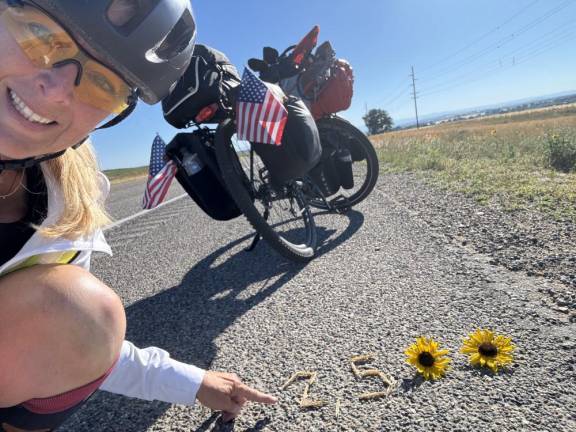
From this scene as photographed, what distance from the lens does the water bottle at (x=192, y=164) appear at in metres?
2.46

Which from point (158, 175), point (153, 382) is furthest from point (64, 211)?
point (158, 175)

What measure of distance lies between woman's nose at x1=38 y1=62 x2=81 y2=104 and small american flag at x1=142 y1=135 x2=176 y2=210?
157cm

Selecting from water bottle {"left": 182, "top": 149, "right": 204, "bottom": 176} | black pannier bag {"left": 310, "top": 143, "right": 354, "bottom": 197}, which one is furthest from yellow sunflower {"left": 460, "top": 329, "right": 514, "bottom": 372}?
black pannier bag {"left": 310, "top": 143, "right": 354, "bottom": 197}

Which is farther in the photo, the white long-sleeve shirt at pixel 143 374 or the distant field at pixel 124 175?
the distant field at pixel 124 175

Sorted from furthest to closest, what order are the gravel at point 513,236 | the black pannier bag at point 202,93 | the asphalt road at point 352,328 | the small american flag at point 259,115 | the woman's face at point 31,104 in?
the black pannier bag at point 202,93 → the small american flag at point 259,115 → the gravel at point 513,236 → the asphalt road at point 352,328 → the woman's face at point 31,104

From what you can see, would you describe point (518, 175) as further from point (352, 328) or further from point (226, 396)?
point (226, 396)

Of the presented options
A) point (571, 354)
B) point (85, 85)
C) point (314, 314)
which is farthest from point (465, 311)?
point (85, 85)

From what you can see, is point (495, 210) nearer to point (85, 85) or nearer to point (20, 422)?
point (85, 85)

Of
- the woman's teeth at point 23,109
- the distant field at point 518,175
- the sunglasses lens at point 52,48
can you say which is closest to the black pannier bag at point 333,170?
the distant field at point 518,175

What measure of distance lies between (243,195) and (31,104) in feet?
4.71

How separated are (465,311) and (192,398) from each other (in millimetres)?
1124

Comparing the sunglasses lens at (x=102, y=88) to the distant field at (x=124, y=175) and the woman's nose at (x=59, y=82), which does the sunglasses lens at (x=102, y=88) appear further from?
the distant field at (x=124, y=175)

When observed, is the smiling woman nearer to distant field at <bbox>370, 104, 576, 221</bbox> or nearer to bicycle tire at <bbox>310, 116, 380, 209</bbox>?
distant field at <bbox>370, 104, 576, 221</bbox>

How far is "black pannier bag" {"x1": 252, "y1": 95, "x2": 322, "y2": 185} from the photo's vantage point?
8.18 ft
